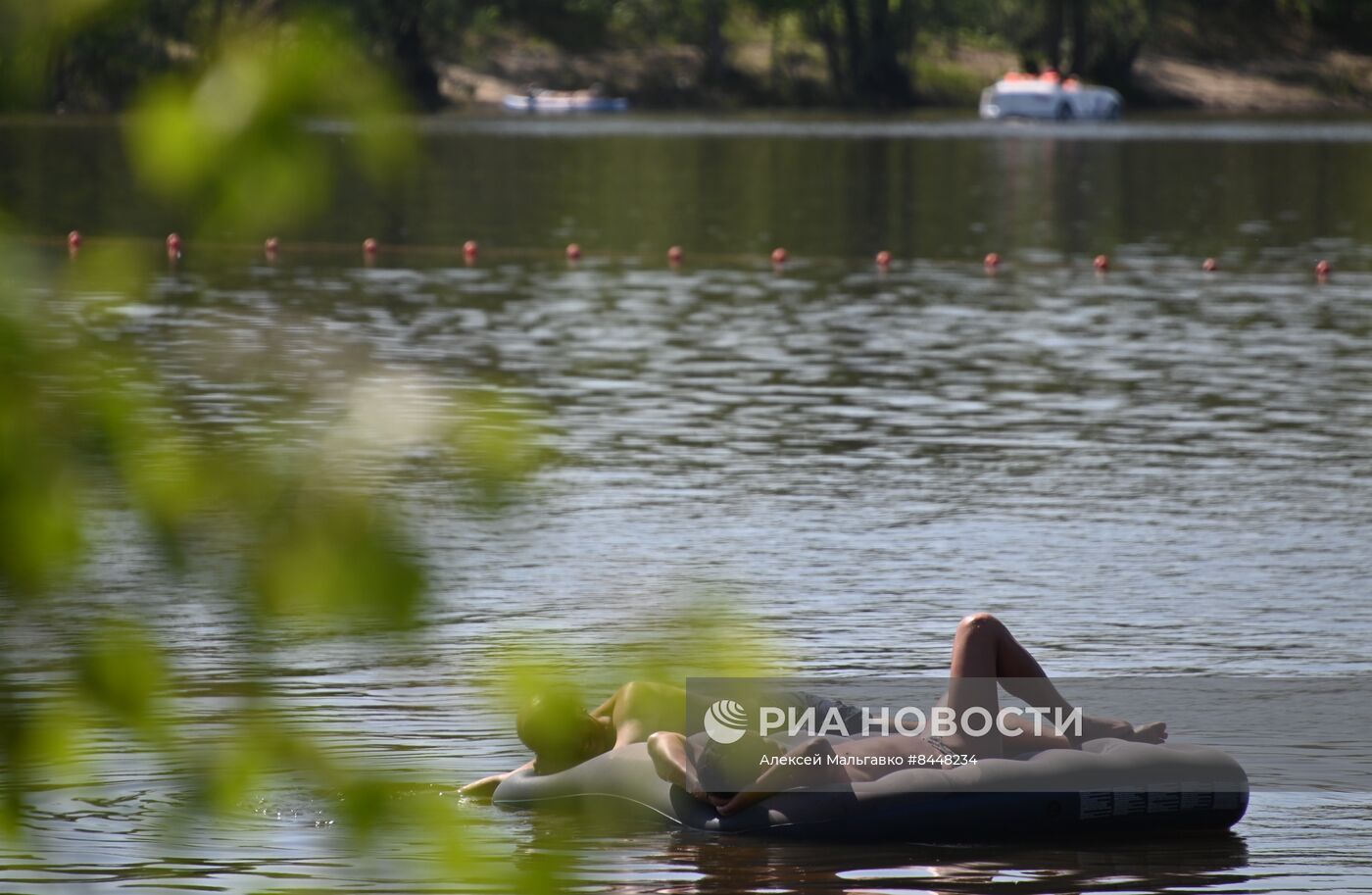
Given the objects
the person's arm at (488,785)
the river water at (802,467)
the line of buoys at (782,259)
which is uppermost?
the person's arm at (488,785)

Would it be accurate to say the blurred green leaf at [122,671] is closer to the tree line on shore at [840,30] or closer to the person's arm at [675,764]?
the person's arm at [675,764]

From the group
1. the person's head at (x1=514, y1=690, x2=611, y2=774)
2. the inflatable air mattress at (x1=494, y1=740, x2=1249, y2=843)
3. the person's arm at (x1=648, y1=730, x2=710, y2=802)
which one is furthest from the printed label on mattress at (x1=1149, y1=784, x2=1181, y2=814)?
the person's head at (x1=514, y1=690, x2=611, y2=774)

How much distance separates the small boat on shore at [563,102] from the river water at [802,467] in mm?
67622

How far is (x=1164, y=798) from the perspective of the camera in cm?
1025

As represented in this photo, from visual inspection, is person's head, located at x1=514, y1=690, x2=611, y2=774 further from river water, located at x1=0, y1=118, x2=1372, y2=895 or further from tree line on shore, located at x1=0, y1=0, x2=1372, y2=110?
tree line on shore, located at x1=0, y1=0, x2=1372, y2=110

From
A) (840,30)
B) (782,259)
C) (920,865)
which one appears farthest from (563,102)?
(920,865)

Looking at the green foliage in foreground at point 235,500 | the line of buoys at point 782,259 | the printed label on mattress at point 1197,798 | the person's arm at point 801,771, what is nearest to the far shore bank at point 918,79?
the line of buoys at point 782,259

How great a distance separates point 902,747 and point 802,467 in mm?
10344

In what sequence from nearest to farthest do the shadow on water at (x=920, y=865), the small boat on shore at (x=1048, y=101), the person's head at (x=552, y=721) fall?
the person's head at (x=552, y=721) → the shadow on water at (x=920, y=865) → the small boat on shore at (x=1048, y=101)

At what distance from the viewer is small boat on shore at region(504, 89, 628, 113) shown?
124m

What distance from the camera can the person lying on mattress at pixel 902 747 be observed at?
10.2 m

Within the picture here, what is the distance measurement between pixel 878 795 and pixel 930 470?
1040 centimetres

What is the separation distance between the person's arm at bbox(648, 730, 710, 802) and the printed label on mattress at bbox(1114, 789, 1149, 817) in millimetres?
1794

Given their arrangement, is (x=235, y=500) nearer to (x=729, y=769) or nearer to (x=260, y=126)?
(x=260, y=126)
